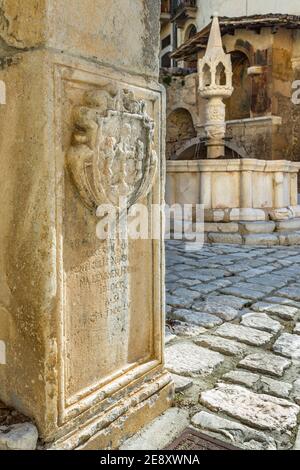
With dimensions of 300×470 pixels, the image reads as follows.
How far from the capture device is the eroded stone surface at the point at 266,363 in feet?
8.33

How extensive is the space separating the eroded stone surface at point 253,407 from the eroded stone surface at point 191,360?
0.23 m

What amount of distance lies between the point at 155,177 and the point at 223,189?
6.05 metres

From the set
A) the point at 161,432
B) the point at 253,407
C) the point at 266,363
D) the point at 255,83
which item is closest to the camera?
the point at 161,432

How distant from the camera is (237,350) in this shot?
2.84 metres

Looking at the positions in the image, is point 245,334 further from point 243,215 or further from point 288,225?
point 288,225

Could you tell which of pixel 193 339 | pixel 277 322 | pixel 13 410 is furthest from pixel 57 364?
pixel 277 322

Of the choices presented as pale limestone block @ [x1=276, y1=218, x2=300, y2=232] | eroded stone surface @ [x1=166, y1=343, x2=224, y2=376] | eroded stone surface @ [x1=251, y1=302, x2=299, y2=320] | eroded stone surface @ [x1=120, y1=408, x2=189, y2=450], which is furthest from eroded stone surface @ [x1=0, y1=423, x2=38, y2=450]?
pale limestone block @ [x1=276, y1=218, x2=300, y2=232]

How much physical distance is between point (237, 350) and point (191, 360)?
36cm

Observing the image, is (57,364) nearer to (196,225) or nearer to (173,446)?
(173,446)

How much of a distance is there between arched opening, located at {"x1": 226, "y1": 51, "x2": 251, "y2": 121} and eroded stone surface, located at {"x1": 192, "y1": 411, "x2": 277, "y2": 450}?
1673cm

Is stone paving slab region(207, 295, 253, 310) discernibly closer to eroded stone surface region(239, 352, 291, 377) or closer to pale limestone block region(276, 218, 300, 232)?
eroded stone surface region(239, 352, 291, 377)

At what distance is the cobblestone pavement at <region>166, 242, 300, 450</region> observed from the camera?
6.47 ft

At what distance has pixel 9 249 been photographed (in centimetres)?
159

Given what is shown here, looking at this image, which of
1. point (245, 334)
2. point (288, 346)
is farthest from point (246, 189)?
point (288, 346)
